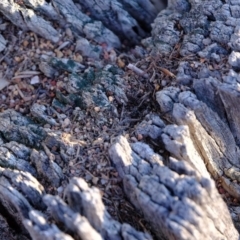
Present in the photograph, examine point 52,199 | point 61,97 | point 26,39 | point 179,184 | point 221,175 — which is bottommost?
point 221,175

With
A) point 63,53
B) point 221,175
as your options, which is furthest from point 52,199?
point 63,53

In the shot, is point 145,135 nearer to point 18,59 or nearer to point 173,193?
point 173,193

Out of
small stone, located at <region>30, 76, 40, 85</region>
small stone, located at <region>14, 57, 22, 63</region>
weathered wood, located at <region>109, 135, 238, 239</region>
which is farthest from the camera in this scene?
small stone, located at <region>14, 57, 22, 63</region>

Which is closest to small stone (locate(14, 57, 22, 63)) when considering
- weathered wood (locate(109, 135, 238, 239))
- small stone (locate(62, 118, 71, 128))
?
small stone (locate(62, 118, 71, 128))

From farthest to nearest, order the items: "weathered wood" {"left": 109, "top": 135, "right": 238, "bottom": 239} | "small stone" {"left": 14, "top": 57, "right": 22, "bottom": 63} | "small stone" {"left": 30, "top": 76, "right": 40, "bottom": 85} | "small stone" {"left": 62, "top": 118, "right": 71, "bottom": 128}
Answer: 1. "small stone" {"left": 14, "top": 57, "right": 22, "bottom": 63}
2. "small stone" {"left": 30, "top": 76, "right": 40, "bottom": 85}
3. "small stone" {"left": 62, "top": 118, "right": 71, "bottom": 128}
4. "weathered wood" {"left": 109, "top": 135, "right": 238, "bottom": 239}

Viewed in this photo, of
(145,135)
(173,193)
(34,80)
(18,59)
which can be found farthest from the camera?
(18,59)

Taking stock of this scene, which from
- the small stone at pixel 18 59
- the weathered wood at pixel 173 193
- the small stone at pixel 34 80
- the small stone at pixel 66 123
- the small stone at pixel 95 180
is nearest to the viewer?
the weathered wood at pixel 173 193

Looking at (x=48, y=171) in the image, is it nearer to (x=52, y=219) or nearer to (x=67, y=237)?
(x=52, y=219)

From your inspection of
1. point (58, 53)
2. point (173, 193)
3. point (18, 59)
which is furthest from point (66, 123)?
point (173, 193)

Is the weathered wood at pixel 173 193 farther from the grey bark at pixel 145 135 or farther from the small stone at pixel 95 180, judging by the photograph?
the small stone at pixel 95 180

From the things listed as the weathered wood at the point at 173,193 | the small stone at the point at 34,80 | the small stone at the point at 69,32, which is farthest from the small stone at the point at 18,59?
the weathered wood at the point at 173,193

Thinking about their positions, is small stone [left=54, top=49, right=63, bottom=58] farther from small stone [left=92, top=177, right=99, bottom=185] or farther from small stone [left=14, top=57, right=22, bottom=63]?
small stone [left=92, top=177, right=99, bottom=185]
